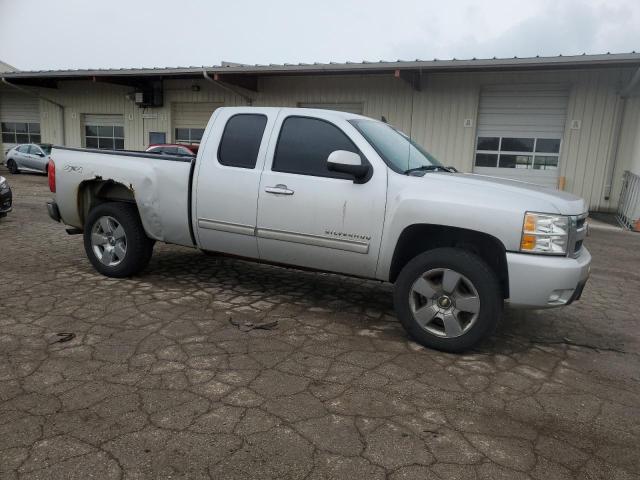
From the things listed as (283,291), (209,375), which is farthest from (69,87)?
(209,375)

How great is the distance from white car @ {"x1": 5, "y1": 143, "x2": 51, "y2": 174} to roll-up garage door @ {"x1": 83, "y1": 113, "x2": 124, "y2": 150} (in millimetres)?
1769

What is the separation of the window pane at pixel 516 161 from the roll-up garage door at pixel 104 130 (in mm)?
15305

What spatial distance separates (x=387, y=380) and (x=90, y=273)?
394 centimetres

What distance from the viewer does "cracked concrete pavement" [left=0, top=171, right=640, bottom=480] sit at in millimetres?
2455

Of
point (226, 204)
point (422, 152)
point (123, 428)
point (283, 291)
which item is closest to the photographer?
point (123, 428)

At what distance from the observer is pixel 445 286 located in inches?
148

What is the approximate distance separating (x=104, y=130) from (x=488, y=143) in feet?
52.0

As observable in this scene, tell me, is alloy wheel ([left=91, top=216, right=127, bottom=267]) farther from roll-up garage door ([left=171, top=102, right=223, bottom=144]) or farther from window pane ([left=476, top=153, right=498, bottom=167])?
roll-up garage door ([left=171, top=102, right=223, bottom=144])

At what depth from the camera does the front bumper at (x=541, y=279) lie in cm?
351

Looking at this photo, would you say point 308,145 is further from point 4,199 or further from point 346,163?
point 4,199

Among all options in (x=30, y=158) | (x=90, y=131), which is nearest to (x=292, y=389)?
(x=30, y=158)

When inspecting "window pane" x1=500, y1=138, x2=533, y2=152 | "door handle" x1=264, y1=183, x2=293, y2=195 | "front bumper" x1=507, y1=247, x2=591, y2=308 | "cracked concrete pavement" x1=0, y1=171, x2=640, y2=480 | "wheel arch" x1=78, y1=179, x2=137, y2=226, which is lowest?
"cracked concrete pavement" x1=0, y1=171, x2=640, y2=480

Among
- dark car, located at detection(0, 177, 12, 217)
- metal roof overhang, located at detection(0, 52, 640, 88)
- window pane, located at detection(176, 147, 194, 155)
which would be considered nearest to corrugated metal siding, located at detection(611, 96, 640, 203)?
metal roof overhang, located at detection(0, 52, 640, 88)

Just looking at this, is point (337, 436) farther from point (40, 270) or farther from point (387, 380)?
point (40, 270)
